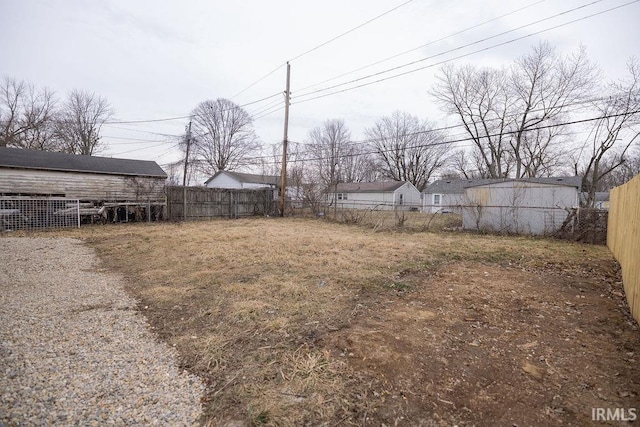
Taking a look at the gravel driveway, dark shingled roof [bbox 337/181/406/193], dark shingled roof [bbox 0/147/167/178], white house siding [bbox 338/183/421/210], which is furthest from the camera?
dark shingled roof [bbox 337/181/406/193]

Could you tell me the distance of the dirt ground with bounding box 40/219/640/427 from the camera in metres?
2.20

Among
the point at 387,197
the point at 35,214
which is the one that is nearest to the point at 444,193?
the point at 387,197

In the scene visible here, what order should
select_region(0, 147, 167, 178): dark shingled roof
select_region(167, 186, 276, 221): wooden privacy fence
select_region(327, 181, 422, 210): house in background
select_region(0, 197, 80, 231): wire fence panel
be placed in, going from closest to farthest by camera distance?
select_region(0, 197, 80, 231): wire fence panel → select_region(0, 147, 167, 178): dark shingled roof → select_region(167, 186, 276, 221): wooden privacy fence → select_region(327, 181, 422, 210): house in background

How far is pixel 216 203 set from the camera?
57.0ft

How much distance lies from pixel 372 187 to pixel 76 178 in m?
26.8

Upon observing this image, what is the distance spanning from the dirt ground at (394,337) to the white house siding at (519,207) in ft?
18.4

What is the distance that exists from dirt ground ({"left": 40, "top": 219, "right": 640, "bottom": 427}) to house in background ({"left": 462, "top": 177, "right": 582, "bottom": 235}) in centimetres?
564

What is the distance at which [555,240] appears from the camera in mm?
10602

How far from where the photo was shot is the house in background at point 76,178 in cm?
1466

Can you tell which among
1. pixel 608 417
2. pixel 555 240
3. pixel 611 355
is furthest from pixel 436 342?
pixel 555 240

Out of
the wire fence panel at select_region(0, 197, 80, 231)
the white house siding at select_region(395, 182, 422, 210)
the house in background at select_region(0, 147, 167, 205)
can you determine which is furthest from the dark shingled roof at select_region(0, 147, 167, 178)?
the white house siding at select_region(395, 182, 422, 210)

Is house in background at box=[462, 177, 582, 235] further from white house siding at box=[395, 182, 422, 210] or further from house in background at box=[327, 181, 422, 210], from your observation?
white house siding at box=[395, 182, 422, 210]

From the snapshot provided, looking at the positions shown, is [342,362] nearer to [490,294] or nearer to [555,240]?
[490,294]

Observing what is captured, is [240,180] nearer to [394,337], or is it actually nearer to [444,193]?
[444,193]
